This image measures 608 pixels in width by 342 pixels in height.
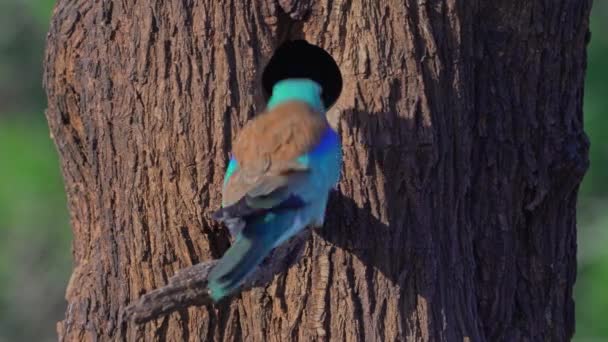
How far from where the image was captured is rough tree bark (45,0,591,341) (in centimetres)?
377

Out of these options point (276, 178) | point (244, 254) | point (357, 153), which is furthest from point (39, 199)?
point (244, 254)

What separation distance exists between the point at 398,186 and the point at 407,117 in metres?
0.21

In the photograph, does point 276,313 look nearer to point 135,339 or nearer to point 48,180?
point 135,339

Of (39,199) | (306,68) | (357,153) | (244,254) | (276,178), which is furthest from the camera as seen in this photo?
(39,199)

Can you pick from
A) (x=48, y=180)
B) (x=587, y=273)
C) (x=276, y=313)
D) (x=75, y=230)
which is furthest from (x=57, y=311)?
(x=276, y=313)

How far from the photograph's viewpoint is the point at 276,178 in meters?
3.33

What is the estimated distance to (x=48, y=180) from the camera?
8.40 metres

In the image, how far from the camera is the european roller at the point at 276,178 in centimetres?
310

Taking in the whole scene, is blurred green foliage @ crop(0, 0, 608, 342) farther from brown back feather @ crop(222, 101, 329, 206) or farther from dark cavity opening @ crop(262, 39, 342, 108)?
brown back feather @ crop(222, 101, 329, 206)

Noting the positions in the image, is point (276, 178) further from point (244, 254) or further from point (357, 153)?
point (357, 153)

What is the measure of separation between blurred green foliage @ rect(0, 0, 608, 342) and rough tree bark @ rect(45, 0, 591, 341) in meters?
3.70

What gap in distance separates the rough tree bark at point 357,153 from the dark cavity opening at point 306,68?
1.72ft

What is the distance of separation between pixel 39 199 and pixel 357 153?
514cm

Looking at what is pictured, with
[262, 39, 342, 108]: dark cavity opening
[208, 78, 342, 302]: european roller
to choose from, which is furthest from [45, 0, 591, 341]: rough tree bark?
[262, 39, 342, 108]: dark cavity opening
